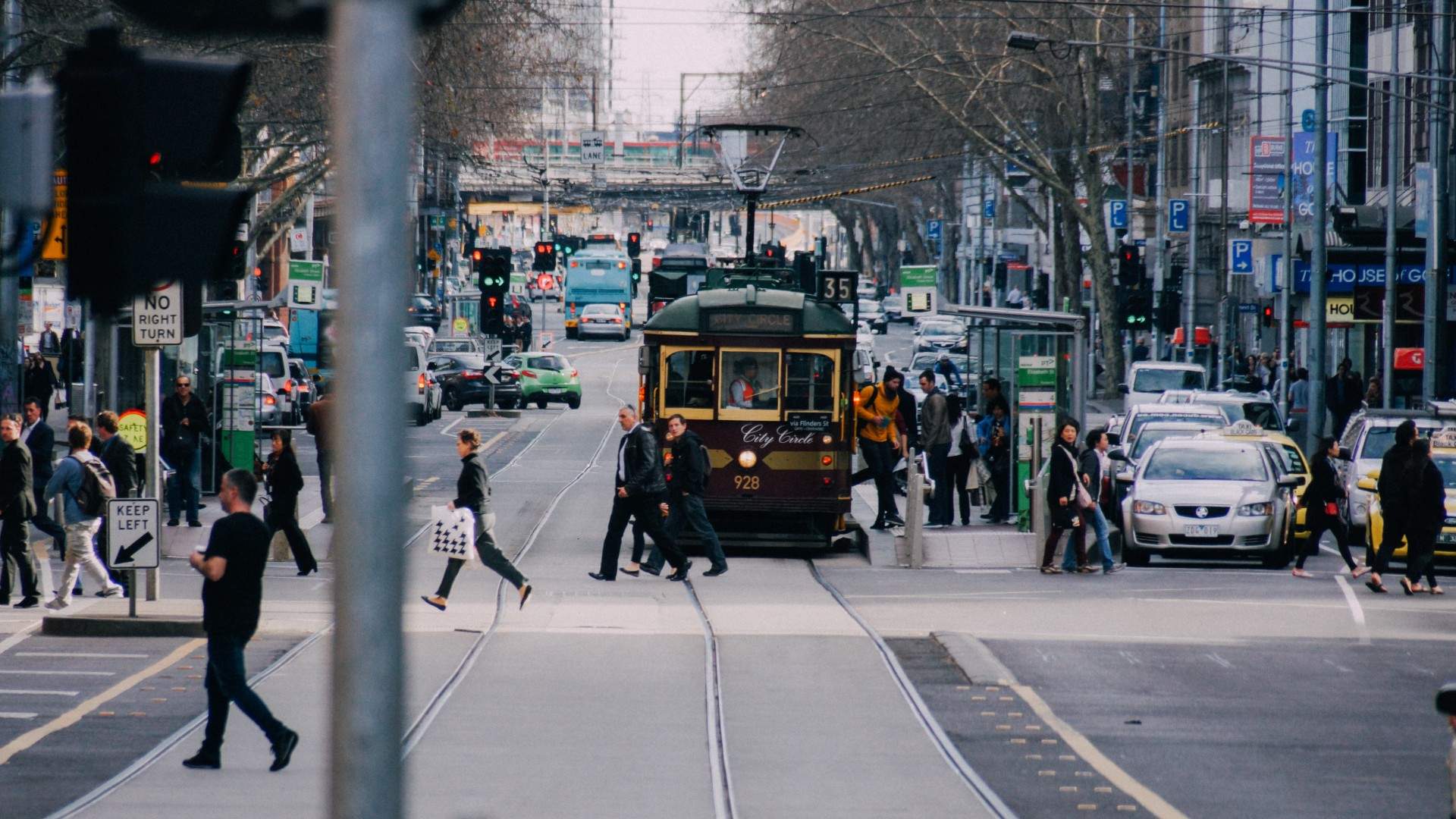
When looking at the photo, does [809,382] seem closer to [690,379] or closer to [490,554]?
[690,379]

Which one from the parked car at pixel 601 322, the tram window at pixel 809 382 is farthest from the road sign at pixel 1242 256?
the parked car at pixel 601 322

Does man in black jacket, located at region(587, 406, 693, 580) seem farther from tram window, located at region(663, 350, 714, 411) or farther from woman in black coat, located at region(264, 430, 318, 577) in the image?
woman in black coat, located at region(264, 430, 318, 577)

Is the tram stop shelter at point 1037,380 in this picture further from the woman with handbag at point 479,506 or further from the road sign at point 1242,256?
the road sign at point 1242,256

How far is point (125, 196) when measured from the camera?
4.65 meters

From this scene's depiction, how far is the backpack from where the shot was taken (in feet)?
55.8

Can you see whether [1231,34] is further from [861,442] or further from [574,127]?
[574,127]

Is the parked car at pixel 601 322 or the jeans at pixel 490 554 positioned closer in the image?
the jeans at pixel 490 554

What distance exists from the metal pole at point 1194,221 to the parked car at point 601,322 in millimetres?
28732

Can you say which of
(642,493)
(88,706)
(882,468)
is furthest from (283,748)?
(882,468)

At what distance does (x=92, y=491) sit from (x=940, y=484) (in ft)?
36.9

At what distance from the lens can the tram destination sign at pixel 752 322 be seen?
72.8 feet

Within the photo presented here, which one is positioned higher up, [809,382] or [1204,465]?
[809,382]

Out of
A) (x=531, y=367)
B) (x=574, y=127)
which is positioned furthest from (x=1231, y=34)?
(x=574, y=127)

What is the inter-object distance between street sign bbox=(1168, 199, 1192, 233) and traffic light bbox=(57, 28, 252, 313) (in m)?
54.6
